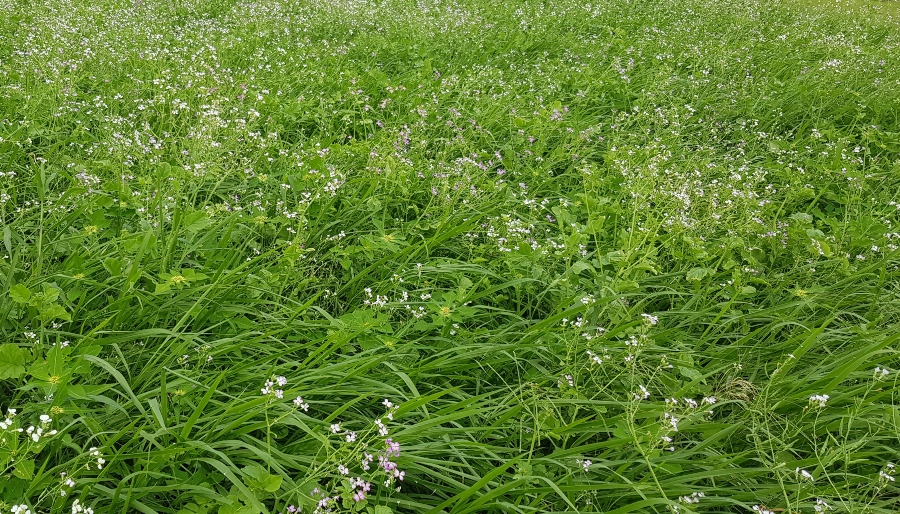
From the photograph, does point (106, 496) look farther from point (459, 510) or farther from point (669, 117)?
→ point (669, 117)

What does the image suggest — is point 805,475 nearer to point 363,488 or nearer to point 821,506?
point 821,506

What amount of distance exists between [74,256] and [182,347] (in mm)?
764

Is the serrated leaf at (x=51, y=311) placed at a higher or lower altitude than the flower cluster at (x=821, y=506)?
higher

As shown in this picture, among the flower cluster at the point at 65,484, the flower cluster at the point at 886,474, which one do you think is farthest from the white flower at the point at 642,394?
the flower cluster at the point at 65,484

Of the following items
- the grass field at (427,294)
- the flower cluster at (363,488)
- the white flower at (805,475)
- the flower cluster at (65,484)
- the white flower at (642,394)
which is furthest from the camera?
the white flower at (642,394)

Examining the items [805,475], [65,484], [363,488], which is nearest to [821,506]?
[805,475]

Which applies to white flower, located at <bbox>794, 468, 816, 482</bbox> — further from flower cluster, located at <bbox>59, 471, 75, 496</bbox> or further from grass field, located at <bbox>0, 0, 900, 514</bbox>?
flower cluster, located at <bbox>59, 471, 75, 496</bbox>

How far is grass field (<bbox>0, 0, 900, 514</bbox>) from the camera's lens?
6.84 ft

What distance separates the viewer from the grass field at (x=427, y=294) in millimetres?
2084

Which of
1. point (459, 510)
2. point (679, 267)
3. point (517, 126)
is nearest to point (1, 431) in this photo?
point (459, 510)

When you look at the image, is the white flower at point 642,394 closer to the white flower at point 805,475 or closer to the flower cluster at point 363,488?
the white flower at point 805,475

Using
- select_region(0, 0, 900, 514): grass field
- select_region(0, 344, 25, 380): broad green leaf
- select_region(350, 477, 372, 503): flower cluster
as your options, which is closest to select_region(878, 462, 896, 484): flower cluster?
select_region(0, 0, 900, 514): grass field

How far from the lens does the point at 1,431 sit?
1.79 m

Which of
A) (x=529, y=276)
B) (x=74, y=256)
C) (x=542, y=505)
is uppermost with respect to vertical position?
(x=74, y=256)
